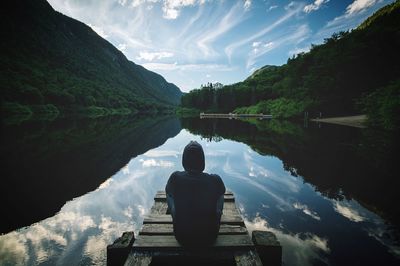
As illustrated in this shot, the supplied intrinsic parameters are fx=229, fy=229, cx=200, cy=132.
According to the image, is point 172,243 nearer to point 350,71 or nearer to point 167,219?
point 167,219

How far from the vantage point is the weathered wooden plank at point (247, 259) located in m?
3.16

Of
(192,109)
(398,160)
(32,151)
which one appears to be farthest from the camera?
(192,109)

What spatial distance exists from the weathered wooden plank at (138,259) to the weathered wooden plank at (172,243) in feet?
0.38

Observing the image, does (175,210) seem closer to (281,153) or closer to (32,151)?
(281,153)

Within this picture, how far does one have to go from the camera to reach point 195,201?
3217mm

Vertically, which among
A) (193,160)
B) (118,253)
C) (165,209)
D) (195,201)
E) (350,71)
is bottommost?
(165,209)

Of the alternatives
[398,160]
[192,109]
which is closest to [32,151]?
[398,160]

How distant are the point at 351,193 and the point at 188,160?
23.8 ft

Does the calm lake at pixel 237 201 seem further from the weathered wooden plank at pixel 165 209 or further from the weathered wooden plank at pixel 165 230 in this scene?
the weathered wooden plank at pixel 165 230

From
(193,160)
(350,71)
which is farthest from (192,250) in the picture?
(350,71)

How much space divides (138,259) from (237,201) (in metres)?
4.87

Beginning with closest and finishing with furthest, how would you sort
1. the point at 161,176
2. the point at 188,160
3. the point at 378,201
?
the point at 188,160
the point at 378,201
the point at 161,176

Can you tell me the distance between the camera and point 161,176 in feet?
35.1

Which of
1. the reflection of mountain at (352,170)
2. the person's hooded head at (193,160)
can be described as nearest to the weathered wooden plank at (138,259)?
the person's hooded head at (193,160)
